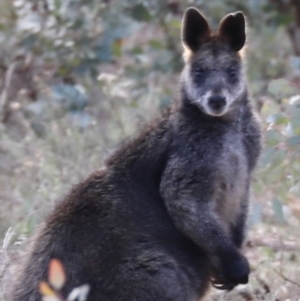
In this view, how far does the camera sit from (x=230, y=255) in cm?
505

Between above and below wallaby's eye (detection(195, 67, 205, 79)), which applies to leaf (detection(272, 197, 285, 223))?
below

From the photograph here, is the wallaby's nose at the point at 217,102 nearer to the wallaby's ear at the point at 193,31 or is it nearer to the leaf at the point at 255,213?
the wallaby's ear at the point at 193,31

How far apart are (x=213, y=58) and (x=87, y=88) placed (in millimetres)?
3988

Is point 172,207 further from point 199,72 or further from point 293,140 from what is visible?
point 293,140

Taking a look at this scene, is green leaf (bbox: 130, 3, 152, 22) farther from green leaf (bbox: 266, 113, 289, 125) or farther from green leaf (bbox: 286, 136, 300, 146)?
green leaf (bbox: 286, 136, 300, 146)

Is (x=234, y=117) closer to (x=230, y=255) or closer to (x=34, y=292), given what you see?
(x=230, y=255)

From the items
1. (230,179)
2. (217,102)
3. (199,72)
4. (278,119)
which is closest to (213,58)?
(199,72)

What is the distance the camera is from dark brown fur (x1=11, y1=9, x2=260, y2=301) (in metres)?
4.86

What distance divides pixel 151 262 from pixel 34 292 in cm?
64

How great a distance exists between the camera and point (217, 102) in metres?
5.10

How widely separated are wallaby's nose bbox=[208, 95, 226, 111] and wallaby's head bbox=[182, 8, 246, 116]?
0.18 ft

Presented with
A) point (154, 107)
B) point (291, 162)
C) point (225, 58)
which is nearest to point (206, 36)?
point (225, 58)

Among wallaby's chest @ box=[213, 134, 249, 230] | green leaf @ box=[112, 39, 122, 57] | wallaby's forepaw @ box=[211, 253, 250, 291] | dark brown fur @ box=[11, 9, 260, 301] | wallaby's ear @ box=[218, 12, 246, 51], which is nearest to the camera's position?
dark brown fur @ box=[11, 9, 260, 301]

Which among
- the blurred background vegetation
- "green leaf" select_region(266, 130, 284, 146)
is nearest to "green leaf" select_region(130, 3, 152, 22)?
the blurred background vegetation
